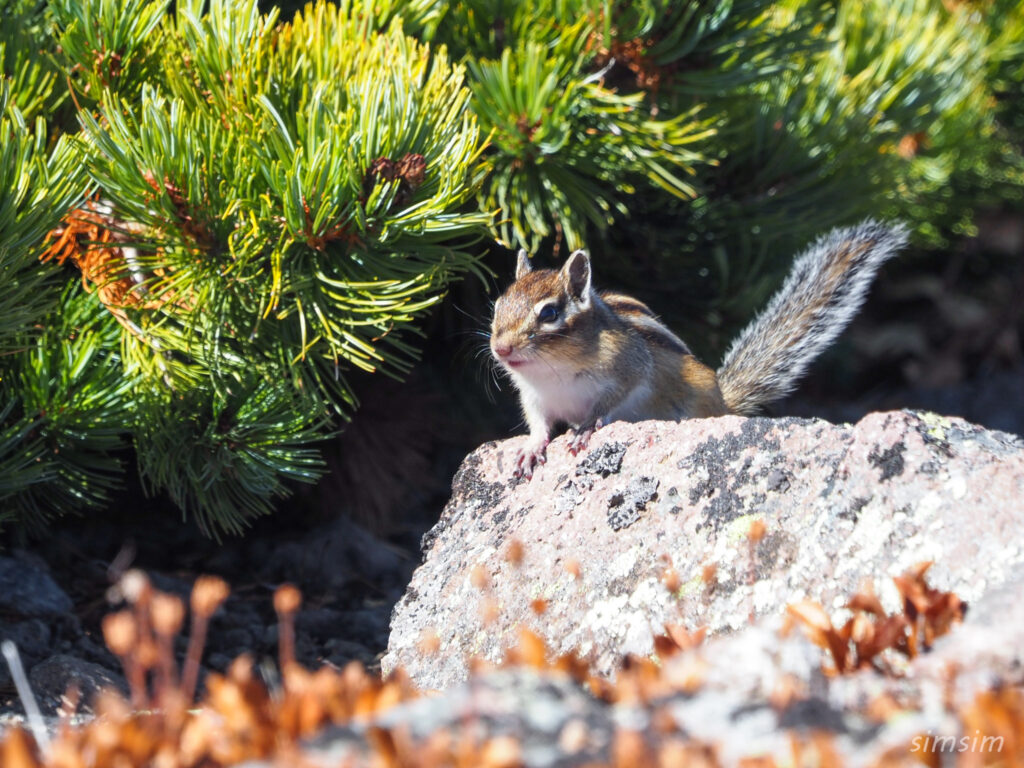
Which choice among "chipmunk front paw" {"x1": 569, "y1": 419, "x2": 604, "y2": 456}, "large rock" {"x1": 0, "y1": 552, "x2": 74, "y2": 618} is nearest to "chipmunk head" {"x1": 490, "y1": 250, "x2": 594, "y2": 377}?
"chipmunk front paw" {"x1": 569, "y1": 419, "x2": 604, "y2": 456}

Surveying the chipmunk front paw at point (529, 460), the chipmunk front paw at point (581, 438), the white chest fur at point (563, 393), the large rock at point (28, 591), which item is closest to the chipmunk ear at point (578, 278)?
the white chest fur at point (563, 393)

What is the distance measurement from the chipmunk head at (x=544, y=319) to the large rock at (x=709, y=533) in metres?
0.51

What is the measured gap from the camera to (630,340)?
3.03m

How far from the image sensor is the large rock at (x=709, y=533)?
6.05 ft

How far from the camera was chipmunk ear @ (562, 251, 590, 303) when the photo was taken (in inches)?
119

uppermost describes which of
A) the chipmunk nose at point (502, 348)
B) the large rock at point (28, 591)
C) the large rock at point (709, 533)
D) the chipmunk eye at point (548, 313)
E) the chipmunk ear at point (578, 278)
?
the chipmunk ear at point (578, 278)

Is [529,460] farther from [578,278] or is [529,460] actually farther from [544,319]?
[578,278]

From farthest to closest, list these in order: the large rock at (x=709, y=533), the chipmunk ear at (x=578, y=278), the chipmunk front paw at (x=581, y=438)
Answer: the chipmunk ear at (x=578, y=278) → the chipmunk front paw at (x=581, y=438) → the large rock at (x=709, y=533)

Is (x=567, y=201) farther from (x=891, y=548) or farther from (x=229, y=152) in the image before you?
(x=891, y=548)

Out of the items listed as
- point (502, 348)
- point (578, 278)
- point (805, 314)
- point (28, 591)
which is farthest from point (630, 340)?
point (28, 591)

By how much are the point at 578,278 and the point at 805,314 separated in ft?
2.19

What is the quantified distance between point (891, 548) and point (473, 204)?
1.73 metres

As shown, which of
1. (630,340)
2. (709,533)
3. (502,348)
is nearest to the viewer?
(709,533)

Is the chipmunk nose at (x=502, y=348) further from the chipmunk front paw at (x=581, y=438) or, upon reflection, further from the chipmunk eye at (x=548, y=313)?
the chipmunk front paw at (x=581, y=438)
